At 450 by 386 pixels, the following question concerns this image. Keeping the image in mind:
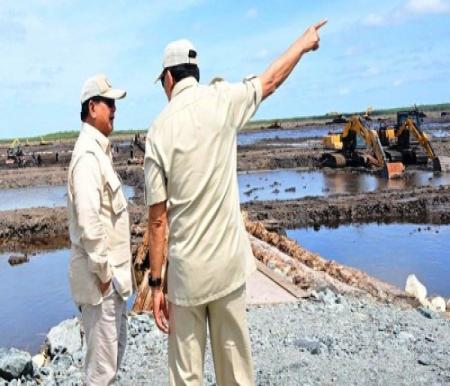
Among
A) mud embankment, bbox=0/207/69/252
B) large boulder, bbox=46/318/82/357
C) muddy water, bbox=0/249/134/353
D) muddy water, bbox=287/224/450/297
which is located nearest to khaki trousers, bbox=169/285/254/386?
large boulder, bbox=46/318/82/357

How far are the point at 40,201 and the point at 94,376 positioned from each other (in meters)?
24.0

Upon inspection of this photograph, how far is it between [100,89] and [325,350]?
272 cm

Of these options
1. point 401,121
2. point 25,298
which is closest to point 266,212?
point 25,298

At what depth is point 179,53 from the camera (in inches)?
111

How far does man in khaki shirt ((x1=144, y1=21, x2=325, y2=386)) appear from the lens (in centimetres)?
277

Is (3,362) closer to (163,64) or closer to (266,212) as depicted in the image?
(163,64)

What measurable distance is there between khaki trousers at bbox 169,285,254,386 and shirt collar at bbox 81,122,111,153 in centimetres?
99

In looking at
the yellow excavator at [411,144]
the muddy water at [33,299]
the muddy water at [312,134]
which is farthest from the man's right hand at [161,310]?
the muddy water at [312,134]

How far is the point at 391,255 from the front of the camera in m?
13.5

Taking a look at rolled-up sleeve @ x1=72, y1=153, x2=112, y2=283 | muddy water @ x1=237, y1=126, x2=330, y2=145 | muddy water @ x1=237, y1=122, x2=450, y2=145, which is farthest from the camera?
muddy water @ x1=237, y1=126, x2=330, y2=145

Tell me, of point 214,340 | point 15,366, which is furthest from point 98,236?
point 15,366

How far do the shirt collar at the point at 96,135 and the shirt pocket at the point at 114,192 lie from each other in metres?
0.15

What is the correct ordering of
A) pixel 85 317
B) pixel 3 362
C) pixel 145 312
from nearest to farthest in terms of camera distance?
pixel 85 317, pixel 3 362, pixel 145 312

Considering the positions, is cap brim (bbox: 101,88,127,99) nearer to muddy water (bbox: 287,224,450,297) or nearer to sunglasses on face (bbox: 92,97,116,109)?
sunglasses on face (bbox: 92,97,116,109)
